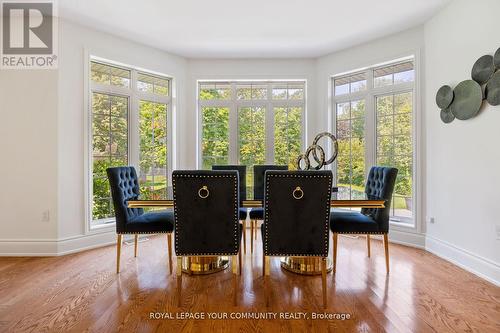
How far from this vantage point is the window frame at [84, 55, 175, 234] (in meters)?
3.33

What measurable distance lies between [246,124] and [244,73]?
0.81 meters

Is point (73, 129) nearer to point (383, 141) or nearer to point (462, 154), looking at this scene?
point (383, 141)

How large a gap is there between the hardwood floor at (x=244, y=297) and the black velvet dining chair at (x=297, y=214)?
0.26 m

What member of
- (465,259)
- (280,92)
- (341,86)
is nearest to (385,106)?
(341,86)

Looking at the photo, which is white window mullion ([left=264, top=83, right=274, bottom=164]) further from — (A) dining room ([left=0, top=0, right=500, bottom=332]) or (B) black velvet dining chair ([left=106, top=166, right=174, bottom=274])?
(B) black velvet dining chair ([left=106, top=166, right=174, bottom=274])

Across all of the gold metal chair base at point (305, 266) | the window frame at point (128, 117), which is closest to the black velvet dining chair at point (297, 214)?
the gold metal chair base at point (305, 266)

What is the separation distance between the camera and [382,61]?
366cm

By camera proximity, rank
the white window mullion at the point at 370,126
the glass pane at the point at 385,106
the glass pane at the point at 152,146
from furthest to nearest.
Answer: the glass pane at the point at 152,146 → the white window mullion at the point at 370,126 → the glass pane at the point at 385,106

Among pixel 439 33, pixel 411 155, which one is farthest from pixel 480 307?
pixel 439 33

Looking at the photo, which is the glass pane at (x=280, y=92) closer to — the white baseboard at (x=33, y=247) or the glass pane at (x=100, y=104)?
the glass pane at (x=100, y=104)

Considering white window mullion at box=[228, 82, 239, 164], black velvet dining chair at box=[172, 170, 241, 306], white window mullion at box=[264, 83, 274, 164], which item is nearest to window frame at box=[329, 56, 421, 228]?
white window mullion at box=[264, 83, 274, 164]

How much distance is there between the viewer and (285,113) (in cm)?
442

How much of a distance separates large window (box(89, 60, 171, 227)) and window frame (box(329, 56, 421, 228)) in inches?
106

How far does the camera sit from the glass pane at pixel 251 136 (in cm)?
441
